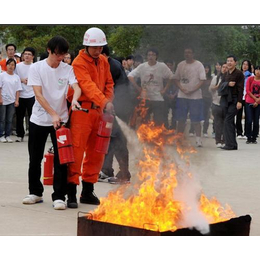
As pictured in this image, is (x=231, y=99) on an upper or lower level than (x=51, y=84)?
lower

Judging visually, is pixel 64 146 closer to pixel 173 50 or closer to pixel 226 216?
pixel 226 216

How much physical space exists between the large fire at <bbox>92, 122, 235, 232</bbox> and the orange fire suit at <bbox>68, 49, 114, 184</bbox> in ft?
2.35

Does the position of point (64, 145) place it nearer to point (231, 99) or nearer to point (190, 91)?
point (190, 91)

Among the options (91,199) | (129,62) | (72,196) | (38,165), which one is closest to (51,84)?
(38,165)

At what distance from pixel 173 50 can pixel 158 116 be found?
125 centimetres

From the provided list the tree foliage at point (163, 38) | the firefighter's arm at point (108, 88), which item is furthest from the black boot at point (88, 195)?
the tree foliage at point (163, 38)

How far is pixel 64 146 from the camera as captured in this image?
687 cm

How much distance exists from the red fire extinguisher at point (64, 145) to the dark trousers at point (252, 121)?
28.5 ft

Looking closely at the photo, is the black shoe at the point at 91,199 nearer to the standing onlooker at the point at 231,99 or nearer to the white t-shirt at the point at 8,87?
the standing onlooker at the point at 231,99

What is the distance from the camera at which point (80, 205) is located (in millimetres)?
7434

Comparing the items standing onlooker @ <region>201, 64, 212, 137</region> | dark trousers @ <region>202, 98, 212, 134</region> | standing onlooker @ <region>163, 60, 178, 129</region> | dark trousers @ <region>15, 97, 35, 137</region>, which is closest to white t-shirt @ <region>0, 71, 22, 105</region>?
dark trousers @ <region>15, 97, 35, 137</region>

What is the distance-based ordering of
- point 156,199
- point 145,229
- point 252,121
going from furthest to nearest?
point 252,121 < point 156,199 < point 145,229

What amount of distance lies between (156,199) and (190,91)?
25.3 feet

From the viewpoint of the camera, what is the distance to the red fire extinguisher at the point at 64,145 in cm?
686
